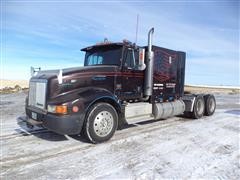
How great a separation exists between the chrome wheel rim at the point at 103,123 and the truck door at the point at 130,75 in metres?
1.18

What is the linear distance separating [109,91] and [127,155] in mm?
2147

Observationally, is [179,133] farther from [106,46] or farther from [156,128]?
[106,46]

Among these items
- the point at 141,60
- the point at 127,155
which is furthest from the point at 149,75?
the point at 127,155


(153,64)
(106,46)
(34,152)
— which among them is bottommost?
(34,152)

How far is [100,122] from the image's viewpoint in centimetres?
607

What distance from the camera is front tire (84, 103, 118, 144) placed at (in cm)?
587

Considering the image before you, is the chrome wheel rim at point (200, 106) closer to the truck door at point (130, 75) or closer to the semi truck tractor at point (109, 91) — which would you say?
the semi truck tractor at point (109, 91)

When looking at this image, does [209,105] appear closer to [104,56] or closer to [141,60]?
[141,60]

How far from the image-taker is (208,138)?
21.7ft

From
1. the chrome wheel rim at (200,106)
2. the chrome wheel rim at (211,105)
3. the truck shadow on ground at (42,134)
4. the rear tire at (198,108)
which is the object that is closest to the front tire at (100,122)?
the truck shadow on ground at (42,134)

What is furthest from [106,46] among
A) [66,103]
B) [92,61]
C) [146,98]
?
[66,103]

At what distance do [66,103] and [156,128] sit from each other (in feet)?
11.4

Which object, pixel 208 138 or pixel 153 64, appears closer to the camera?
pixel 208 138

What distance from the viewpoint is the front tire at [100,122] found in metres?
5.87
